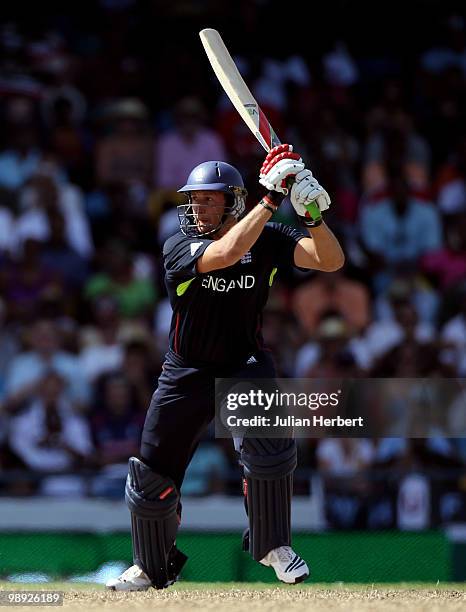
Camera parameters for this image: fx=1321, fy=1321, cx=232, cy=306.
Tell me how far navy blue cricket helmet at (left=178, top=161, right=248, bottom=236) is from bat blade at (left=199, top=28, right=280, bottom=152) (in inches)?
9.4

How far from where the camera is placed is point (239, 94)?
6.34 meters

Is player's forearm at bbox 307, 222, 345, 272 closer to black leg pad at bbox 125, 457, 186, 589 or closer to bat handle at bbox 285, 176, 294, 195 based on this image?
bat handle at bbox 285, 176, 294, 195

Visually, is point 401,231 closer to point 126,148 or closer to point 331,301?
point 331,301

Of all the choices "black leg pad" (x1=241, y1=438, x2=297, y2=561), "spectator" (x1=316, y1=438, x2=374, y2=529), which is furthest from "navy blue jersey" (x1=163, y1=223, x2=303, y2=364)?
"spectator" (x1=316, y1=438, x2=374, y2=529)

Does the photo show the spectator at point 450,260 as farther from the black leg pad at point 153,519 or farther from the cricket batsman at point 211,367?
the black leg pad at point 153,519

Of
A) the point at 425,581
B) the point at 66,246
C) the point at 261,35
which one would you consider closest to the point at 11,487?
the point at 66,246

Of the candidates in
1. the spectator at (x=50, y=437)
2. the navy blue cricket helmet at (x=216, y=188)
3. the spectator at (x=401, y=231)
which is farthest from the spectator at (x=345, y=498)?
the navy blue cricket helmet at (x=216, y=188)

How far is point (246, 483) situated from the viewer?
6141 millimetres

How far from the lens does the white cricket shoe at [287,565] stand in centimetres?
602

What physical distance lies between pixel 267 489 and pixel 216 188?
4.63 feet

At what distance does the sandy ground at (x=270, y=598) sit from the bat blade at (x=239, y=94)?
2.13 metres
